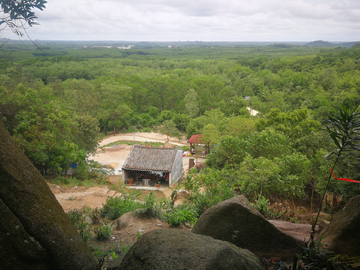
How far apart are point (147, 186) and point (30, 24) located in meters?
15.2

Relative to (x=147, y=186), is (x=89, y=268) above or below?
above

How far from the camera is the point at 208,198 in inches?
335

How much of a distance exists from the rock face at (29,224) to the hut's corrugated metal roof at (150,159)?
14.8 meters

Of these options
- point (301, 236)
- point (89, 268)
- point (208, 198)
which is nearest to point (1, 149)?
point (89, 268)

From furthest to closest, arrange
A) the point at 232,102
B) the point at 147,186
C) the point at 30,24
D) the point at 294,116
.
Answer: the point at 232,102 → the point at 294,116 → the point at 147,186 → the point at 30,24

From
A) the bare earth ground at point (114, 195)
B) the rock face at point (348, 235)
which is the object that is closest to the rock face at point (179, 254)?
the rock face at point (348, 235)

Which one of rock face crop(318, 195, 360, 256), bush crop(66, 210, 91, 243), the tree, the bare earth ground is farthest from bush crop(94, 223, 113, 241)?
the tree

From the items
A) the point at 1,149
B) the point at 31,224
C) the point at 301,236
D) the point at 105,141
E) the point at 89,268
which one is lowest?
the point at 105,141

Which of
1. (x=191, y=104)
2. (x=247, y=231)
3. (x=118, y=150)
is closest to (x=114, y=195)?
(x=247, y=231)

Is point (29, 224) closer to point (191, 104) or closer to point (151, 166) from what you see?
point (151, 166)

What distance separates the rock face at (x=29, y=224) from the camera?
288 centimetres

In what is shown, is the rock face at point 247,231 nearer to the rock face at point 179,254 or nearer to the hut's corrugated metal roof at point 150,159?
the rock face at point 179,254

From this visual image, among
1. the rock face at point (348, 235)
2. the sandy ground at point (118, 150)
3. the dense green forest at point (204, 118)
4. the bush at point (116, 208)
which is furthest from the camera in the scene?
the sandy ground at point (118, 150)

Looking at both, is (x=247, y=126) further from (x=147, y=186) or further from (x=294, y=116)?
(x=147, y=186)
